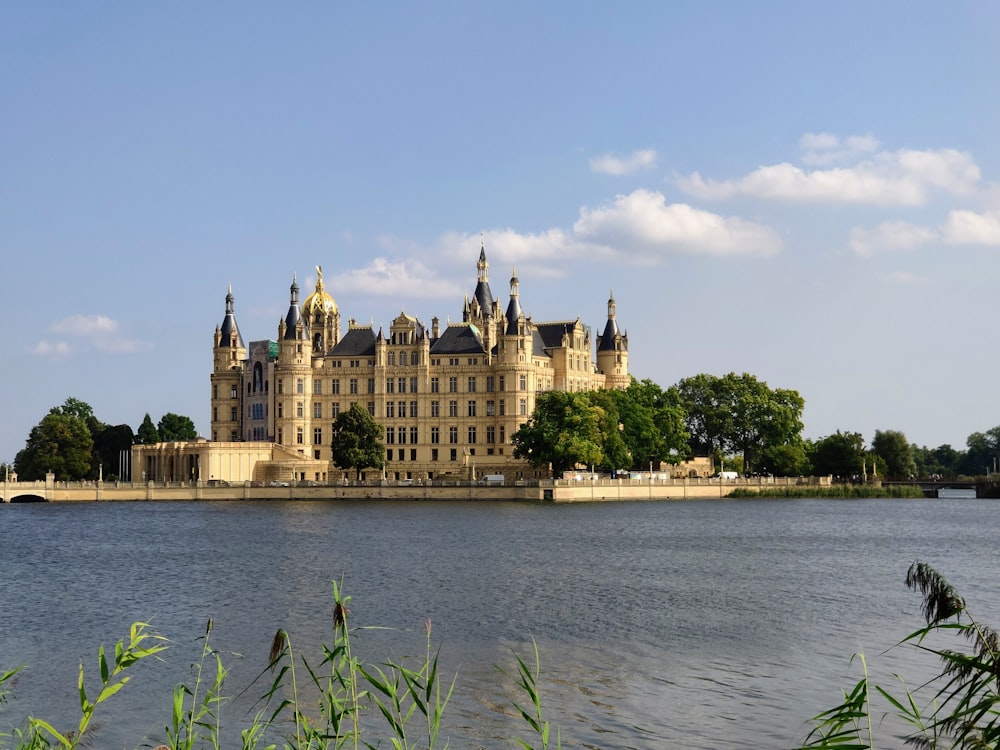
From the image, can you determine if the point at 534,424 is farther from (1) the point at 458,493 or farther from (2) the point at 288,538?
(2) the point at 288,538

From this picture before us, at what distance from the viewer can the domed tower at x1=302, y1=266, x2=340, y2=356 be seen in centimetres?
14450

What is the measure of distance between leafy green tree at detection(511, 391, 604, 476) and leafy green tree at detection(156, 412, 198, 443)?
60106 mm

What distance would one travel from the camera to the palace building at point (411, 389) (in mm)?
131375

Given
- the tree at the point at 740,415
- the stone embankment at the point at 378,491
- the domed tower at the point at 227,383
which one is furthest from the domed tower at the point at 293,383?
the tree at the point at 740,415

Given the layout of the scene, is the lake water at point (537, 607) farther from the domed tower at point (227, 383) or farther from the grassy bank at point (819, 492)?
the domed tower at point (227, 383)

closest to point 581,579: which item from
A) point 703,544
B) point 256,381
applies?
point 703,544

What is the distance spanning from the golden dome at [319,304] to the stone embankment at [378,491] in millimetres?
33344

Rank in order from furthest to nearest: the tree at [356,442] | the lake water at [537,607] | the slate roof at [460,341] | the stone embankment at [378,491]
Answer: the slate roof at [460,341]
the tree at [356,442]
the stone embankment at [378,491]
the lake water at [537,607]

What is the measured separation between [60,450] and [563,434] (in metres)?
53.9

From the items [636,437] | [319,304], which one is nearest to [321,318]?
[319,304]

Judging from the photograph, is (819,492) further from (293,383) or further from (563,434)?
(293,383)

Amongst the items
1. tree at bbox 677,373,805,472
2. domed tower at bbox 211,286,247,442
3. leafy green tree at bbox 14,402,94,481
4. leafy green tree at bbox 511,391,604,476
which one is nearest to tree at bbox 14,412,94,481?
leafy green tree at bbox 14,402,94,481

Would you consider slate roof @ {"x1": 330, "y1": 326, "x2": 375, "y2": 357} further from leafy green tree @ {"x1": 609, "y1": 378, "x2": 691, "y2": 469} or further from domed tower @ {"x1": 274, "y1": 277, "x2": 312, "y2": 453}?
leafy green tree @ {"x1": 609, "y1": 378, "x2": 691, "y2": 469}

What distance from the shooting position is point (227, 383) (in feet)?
482
